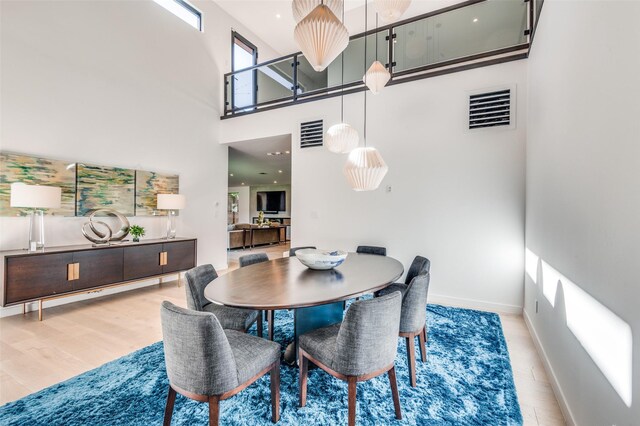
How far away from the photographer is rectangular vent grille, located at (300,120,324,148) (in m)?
4.91

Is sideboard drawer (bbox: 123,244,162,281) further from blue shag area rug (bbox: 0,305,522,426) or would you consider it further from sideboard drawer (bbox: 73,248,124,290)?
blue shag area rug (bbox: 0,305,522,426)

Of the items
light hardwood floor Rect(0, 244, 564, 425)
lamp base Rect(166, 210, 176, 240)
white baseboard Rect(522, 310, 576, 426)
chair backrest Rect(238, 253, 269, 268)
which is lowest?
light hardwood floor Rect(0, 244, 564, 425)

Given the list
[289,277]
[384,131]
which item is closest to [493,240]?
[384,131]

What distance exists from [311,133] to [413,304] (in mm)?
3665

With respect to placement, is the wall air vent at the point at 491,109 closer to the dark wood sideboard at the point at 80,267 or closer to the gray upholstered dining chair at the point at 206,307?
the gray upholstered dining chair at the point at 206,307

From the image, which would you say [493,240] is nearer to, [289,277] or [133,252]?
[289,277]

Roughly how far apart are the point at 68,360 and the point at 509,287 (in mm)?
4729

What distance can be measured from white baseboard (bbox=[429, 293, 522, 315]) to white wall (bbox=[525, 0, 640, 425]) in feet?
3.64

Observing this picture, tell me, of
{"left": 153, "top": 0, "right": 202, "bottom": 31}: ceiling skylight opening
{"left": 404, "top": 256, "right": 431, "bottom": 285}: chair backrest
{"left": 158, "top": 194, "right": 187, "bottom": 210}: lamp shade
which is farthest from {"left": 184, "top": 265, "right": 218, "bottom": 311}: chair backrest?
{"left": 153, "top": 0, "right": 202, "bottom": 31}: ceiling skylight opening

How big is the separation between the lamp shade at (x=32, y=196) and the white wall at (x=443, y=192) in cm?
354

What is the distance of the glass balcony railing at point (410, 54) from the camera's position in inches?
160

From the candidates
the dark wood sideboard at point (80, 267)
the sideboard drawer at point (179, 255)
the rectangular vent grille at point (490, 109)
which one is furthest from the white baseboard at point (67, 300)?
the rectangular vent grille at point (490, 109)

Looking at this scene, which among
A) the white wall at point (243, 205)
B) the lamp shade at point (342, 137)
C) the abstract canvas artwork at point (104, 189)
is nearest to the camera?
the lamp shade at point (342, 137)

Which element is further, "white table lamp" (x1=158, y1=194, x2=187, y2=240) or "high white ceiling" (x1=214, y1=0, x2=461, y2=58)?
"high white ceiling" (x1=214, y1=0, x2=461, y2=58)
